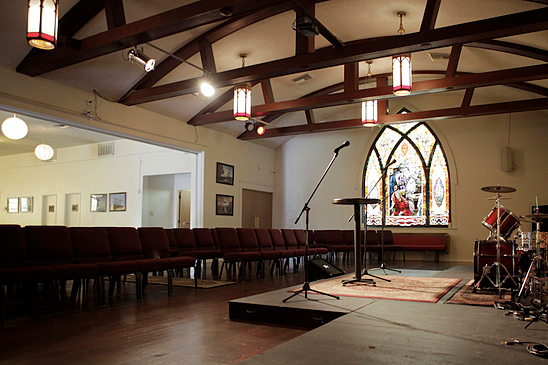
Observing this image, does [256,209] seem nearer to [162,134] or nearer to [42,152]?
[162,134]

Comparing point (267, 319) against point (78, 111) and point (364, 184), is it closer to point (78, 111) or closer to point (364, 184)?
point (78, 111)

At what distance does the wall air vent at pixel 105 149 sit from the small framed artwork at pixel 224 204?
3.94 meters

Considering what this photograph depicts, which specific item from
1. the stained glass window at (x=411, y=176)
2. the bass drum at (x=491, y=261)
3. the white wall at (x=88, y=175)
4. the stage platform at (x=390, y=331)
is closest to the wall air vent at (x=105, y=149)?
the white wall at (x=88, y=175)

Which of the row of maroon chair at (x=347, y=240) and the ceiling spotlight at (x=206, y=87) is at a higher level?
the ceiling spotlight at (x=206, y=87)

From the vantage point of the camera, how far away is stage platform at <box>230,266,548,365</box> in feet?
7.06

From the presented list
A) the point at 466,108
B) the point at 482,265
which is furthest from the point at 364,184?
the point at 482,265

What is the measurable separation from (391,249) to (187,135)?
543 centimetres

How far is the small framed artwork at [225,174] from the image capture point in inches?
416

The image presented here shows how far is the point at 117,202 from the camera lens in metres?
12.1

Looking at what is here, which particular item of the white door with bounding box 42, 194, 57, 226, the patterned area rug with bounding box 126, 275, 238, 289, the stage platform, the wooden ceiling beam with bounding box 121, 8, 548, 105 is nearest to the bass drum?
the stage platform

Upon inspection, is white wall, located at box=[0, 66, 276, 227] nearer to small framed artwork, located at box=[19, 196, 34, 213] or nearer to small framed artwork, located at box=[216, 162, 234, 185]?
small framed artwork, located at box=[216, 162, 234, 185]

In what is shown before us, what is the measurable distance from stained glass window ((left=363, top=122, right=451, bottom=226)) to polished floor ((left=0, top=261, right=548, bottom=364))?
7977mm

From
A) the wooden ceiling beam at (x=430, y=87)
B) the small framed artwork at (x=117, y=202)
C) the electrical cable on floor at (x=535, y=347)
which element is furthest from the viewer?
the small framed artwork at (x=117, y=202)

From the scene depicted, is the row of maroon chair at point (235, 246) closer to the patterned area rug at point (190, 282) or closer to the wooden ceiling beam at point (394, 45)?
the patterned area rug at point (190, 282)
